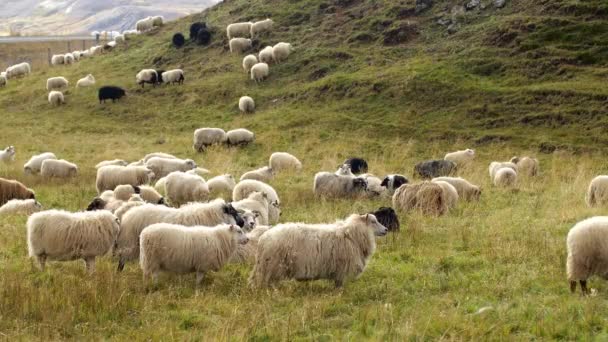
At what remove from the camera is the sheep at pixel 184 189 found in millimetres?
15508

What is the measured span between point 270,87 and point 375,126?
877cm

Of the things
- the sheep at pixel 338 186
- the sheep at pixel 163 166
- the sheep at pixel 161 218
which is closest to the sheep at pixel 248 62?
the sheep at pixel 163 166

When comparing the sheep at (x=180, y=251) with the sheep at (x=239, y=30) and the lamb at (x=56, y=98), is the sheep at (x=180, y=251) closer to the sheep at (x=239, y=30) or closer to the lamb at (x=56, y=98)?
the lamb at (x=56, y=98)

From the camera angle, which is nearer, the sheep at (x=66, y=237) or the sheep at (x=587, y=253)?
the sheep at (x=587, y=253)

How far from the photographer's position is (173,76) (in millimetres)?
37188

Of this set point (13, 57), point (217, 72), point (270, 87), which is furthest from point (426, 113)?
point (13, 57)

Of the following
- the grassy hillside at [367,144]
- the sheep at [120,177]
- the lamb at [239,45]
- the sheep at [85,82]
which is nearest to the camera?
the grassy hillside at [367,144]

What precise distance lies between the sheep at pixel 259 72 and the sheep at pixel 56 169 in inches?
624

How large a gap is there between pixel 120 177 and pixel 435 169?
990 centimetres

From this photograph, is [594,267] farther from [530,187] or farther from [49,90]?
[49,90]

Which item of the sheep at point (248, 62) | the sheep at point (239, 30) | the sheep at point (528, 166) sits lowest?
the sheep at point (528, 166)

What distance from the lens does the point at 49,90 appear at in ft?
130

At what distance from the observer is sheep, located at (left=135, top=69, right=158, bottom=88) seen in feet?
123

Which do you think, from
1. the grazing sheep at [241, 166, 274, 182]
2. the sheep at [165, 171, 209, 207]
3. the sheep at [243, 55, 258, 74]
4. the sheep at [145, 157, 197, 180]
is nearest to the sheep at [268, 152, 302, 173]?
the grazing sheep at [241, 166, 274, 182]
